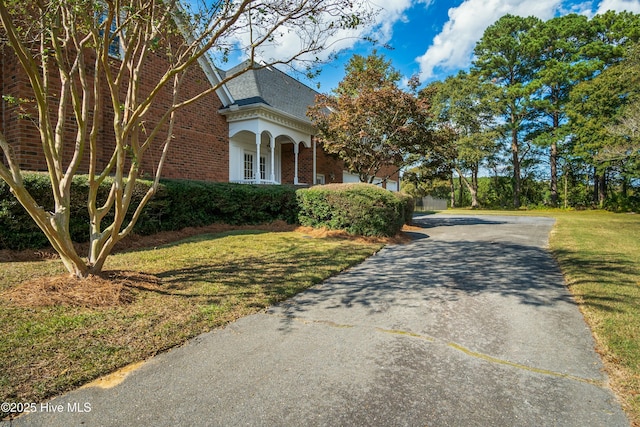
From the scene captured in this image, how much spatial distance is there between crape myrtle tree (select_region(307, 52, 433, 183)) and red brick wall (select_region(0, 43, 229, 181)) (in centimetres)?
468

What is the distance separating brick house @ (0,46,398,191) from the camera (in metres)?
8.24

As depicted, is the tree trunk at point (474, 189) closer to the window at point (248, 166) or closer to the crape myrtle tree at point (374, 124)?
the crape myrtle tree at point (374, 124)

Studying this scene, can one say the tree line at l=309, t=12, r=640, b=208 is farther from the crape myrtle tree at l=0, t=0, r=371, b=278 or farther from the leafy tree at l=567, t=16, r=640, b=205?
the crape myrtle tree at l=0, t=0, r=371, b=278

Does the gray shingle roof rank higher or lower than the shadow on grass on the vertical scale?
higher

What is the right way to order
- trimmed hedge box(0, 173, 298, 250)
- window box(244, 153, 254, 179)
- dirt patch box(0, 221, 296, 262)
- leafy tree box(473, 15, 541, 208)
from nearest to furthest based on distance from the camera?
dirt patch box(0, 221, 296, 262)
trimmed hedge box(0, 173, 298, 250)
window box(244, 153, 254, 179)
leafy tree box(473, 15, 541, 208)

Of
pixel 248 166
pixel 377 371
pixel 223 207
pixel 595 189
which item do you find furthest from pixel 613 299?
pixel 595 189

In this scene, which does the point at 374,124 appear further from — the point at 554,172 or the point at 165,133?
the point at 554,172

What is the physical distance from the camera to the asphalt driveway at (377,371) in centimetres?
216

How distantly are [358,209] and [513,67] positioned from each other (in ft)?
116

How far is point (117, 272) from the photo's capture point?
4902mm

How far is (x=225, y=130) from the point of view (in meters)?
14.1

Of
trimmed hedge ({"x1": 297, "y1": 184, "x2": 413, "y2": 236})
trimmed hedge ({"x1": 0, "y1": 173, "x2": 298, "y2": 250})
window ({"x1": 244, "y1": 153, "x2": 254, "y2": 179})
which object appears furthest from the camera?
window ({"x1": 244, "y1": 153, "x2": 254, "y2": 179})

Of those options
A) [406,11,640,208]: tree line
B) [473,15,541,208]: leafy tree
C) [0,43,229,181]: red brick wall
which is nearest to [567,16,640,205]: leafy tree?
[406,11,640,208]: tree line

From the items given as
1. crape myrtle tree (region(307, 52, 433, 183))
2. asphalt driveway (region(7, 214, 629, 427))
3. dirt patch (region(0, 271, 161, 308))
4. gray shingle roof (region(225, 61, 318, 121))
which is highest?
gray shingle roof (region(225, 61, 318, 121))
